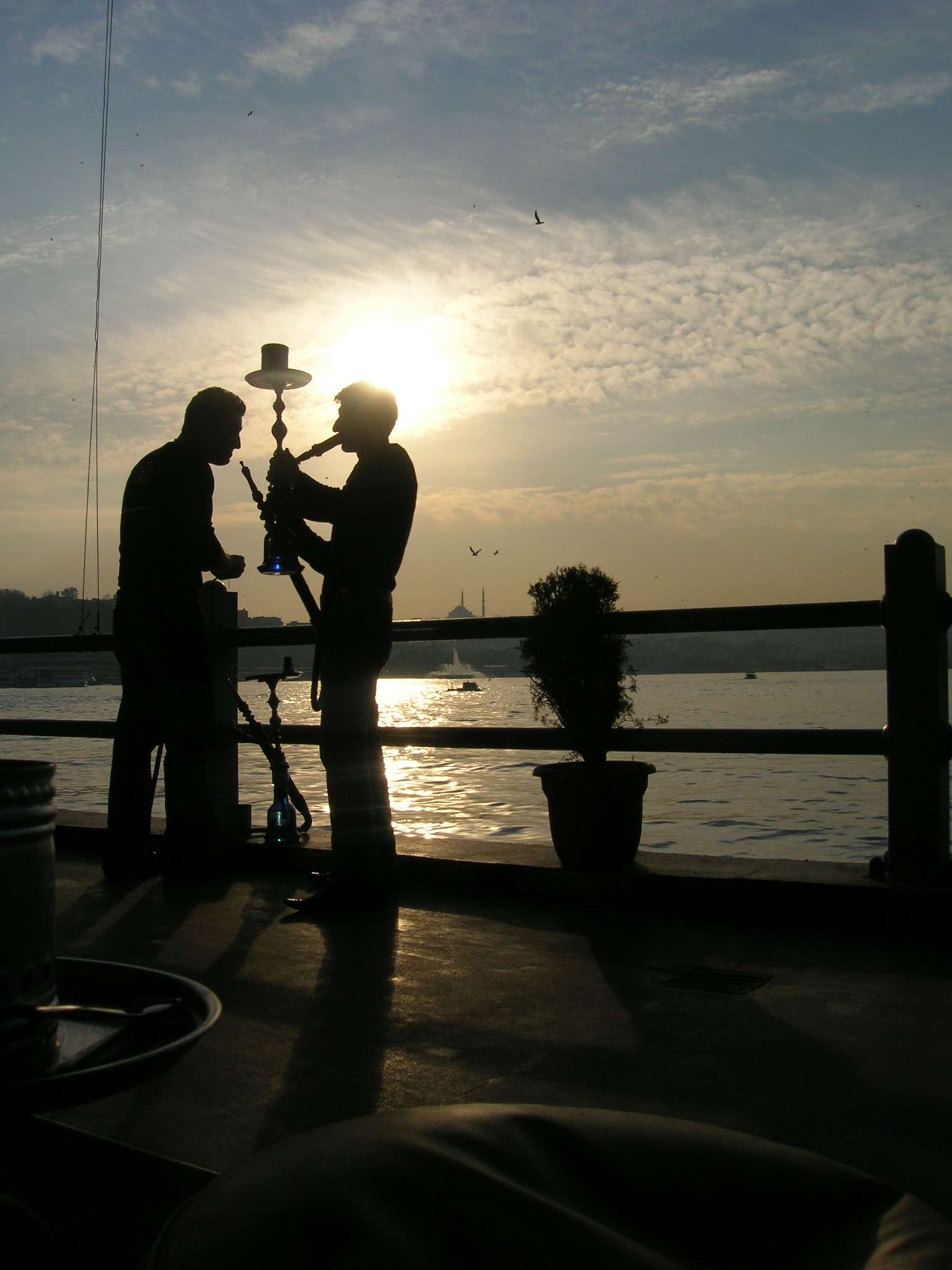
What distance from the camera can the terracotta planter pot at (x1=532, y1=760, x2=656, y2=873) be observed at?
146 inches

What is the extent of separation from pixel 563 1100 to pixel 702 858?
1990 mm

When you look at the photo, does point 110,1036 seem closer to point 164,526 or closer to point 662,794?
point 164,526

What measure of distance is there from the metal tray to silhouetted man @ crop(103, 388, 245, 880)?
10.3 feet

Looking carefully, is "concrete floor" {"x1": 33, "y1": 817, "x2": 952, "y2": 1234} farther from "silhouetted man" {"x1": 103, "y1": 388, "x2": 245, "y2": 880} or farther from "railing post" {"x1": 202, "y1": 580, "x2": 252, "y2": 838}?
"railing post" {"x1": 202, "y1": 580, "x2": 252, "y2": 838}

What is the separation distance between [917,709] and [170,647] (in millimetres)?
2588

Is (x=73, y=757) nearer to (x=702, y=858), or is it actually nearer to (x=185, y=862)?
(x=185, y=862)

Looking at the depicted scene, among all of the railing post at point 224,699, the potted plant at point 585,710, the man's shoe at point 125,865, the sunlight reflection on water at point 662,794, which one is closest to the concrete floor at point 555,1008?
the potted plant at point 585,710

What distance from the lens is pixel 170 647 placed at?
420cm

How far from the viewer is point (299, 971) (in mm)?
2848

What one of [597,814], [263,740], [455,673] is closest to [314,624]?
[263,740]

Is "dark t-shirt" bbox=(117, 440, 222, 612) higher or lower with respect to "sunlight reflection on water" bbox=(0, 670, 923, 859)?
higher

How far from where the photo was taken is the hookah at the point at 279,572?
394 cm

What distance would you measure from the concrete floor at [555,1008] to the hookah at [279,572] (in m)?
0.65

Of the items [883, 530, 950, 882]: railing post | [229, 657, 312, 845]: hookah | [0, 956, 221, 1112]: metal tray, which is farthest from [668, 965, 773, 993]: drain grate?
[229, 657, 312, 845]: hookah
